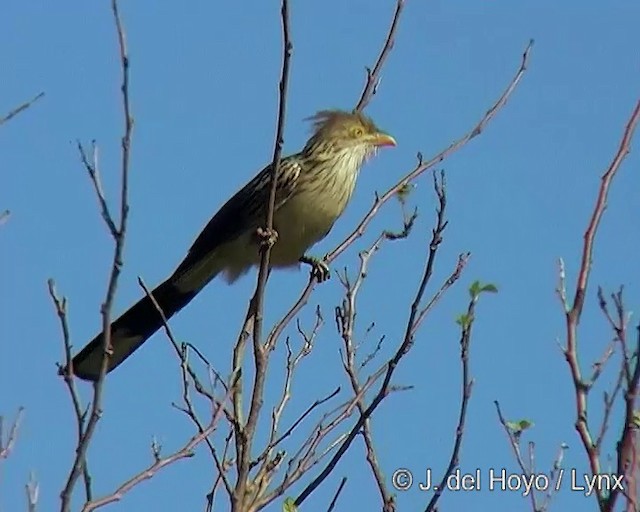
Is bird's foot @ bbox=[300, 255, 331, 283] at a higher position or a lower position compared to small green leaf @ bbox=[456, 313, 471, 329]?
higher

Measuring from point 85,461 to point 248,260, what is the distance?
350 centimetres

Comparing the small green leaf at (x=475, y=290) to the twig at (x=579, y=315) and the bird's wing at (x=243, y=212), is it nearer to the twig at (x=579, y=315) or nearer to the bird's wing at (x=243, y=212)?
the twig at (x=579, y=315)

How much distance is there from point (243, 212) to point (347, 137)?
0.76 meters

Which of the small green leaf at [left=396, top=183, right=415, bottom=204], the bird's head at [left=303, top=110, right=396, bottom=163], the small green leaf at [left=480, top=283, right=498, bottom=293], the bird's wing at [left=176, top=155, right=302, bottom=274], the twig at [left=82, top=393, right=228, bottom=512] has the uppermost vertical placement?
the bird's head at [left=303, top=110, right=396, bottom=163]

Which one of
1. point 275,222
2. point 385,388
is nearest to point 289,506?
point 385,388

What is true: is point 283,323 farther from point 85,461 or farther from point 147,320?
point 147,320

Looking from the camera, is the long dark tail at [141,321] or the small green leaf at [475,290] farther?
the long dark tail at [141,321]

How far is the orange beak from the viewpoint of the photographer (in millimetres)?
6961

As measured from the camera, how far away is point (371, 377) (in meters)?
4.34

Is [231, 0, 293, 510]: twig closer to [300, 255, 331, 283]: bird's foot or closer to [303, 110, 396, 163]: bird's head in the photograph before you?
[300, 255, 331, 283]: bird's foot

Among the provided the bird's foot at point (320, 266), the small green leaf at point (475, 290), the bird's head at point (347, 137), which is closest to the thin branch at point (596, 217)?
the small green leaf at point (475, 290)

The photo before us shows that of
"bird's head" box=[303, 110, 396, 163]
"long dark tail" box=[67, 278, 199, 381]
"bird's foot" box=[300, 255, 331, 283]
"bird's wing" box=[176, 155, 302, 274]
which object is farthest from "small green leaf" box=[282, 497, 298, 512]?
"bird's head" box=[303, 110, 396, 163]

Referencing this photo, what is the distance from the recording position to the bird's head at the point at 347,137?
22.3 feet

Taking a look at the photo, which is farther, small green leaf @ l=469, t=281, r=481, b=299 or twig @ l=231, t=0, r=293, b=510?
small green leaf @ l=469, t=281, r=481, b=299
